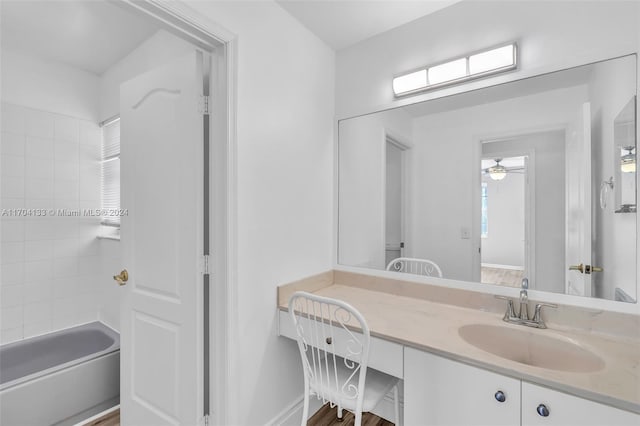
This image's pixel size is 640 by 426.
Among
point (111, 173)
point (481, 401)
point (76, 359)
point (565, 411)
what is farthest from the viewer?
point (111, 173)

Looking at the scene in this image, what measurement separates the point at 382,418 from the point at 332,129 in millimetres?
1901

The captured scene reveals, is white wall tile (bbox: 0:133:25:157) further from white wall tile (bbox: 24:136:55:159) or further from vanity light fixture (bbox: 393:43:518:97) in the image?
vanity light fixture (bbox: 393:43:518:97)

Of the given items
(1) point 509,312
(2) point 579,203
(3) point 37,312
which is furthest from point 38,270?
(2) point 579,203

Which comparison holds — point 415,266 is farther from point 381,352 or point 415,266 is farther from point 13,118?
point 13,118

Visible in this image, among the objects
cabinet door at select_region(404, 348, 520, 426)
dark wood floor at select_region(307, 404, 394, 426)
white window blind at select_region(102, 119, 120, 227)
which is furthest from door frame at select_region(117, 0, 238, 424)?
white window blind at select_region(102, 119, 120, 227)

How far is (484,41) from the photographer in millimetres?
1562

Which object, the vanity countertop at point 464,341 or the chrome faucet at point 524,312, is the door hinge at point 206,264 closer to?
the vanity countertop at point 464,341

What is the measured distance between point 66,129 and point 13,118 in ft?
1.07

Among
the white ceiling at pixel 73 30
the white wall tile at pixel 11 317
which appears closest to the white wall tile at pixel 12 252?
the white wall tile at pixel 11 317

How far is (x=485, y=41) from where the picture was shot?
1.56m

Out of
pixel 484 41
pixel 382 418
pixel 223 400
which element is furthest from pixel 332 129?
pixel 382 418

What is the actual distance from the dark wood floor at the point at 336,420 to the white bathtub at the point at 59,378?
1.42m

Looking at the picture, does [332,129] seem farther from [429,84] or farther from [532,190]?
[532,190]

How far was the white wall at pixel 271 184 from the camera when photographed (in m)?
1.47
